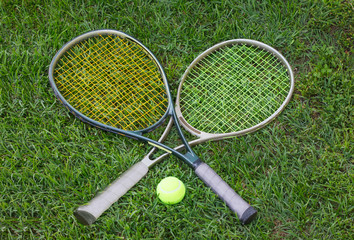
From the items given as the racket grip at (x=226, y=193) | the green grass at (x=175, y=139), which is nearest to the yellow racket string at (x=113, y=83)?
the green grass at (x=175, y=139)

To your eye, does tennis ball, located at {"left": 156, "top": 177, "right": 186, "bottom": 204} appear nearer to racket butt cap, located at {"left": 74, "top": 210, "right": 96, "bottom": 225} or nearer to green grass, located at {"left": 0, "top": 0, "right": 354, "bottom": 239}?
green grass, located at {"left": 0, "top": 0, "right": 354, "bottom": 239}

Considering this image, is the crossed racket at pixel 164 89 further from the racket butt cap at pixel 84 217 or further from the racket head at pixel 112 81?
the racket butt cap at pixel 84 217

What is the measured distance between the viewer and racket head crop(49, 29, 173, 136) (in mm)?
3420

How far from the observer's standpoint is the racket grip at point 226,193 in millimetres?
2832

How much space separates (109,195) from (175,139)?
0.76 metres

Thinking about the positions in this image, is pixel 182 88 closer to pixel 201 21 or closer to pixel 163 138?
pixel 163 138

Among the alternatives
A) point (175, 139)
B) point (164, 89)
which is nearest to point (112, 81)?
point (164, 89)

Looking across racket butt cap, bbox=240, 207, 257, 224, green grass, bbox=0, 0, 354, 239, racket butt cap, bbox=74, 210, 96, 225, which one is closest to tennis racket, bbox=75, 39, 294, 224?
green grass, bbox=0, 0, 354, 239

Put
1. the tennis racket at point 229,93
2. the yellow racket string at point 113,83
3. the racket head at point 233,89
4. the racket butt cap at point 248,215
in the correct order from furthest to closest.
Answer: the yellow racket string at point 113,83 → the racket head at point 233,89 → the tennis racket at point 229,93 → the racket butt cap at point 248,215

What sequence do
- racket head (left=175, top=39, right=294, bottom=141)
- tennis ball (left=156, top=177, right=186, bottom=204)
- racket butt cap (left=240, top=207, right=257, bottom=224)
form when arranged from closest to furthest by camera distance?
racket butt cap (left=240, top=207, right=257, bottom=224), tennis ball (left=156, top=177, right=186, bottom=204), racket head (left=175, top=39, right=294, bottom=141)

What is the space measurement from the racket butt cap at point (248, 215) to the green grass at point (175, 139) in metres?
0.14

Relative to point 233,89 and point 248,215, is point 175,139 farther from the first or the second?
point 248,215

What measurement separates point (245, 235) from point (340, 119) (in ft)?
4.16

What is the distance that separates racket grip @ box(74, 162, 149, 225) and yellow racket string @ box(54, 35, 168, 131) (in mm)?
424
